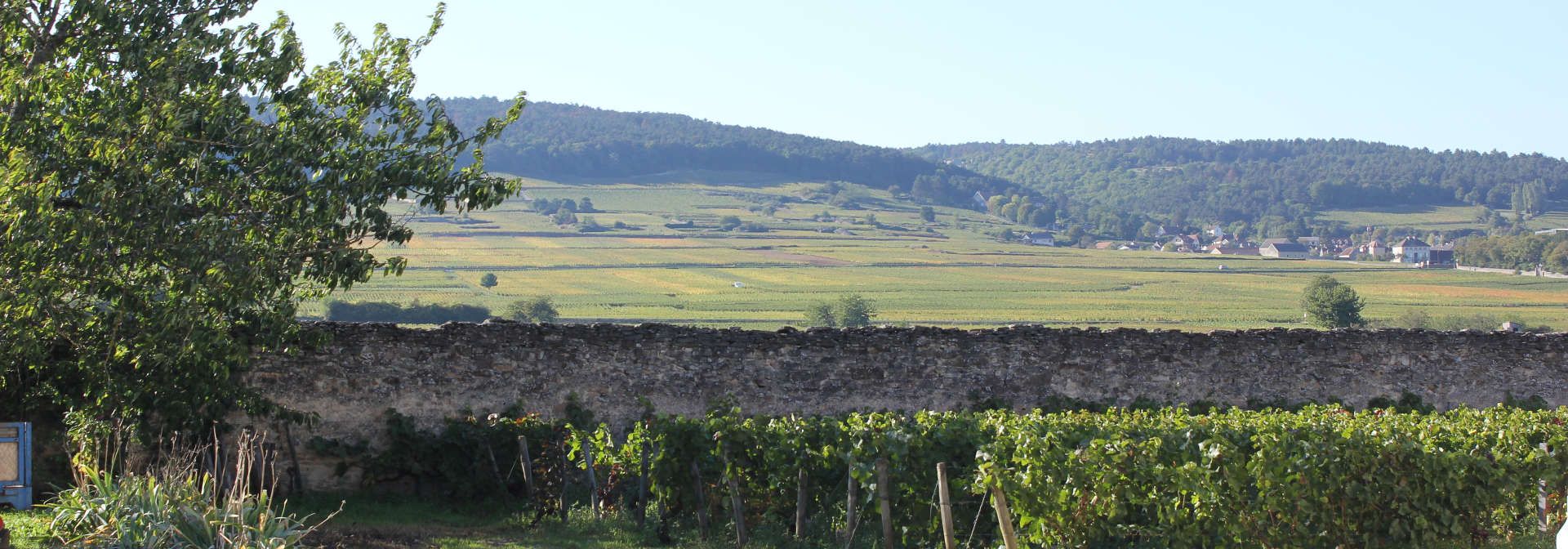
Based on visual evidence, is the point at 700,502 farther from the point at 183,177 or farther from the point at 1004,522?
the point at 183,177

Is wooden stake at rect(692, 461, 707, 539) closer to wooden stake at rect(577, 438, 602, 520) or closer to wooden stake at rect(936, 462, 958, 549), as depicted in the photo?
wooden stake at rect(577, 438, 602, 520)

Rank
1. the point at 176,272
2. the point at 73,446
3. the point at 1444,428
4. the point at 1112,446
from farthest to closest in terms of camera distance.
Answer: the point at 73,446 < the point at 1444,428 < the point at 176,272 < the point at 1112,446

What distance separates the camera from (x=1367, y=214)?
160500mm

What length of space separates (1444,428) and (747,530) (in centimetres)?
617

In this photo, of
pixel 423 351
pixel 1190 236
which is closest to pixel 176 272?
pixel 423 351

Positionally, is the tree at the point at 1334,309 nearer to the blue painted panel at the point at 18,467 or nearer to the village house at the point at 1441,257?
the blue painted panel at the point at 18,467

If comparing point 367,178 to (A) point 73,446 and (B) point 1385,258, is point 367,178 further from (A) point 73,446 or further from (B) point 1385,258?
(B) point 1385,258

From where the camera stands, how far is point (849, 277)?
89625mm

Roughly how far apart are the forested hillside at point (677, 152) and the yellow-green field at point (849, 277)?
41.8ft

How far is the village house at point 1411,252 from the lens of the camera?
114375mm

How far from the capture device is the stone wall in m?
14.9

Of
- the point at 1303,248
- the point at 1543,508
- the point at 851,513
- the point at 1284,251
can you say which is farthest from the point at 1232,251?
the point at 851,513

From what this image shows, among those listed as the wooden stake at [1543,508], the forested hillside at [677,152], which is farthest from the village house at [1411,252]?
the wooden stake at [1543,508]

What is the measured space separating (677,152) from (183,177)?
152 meters
